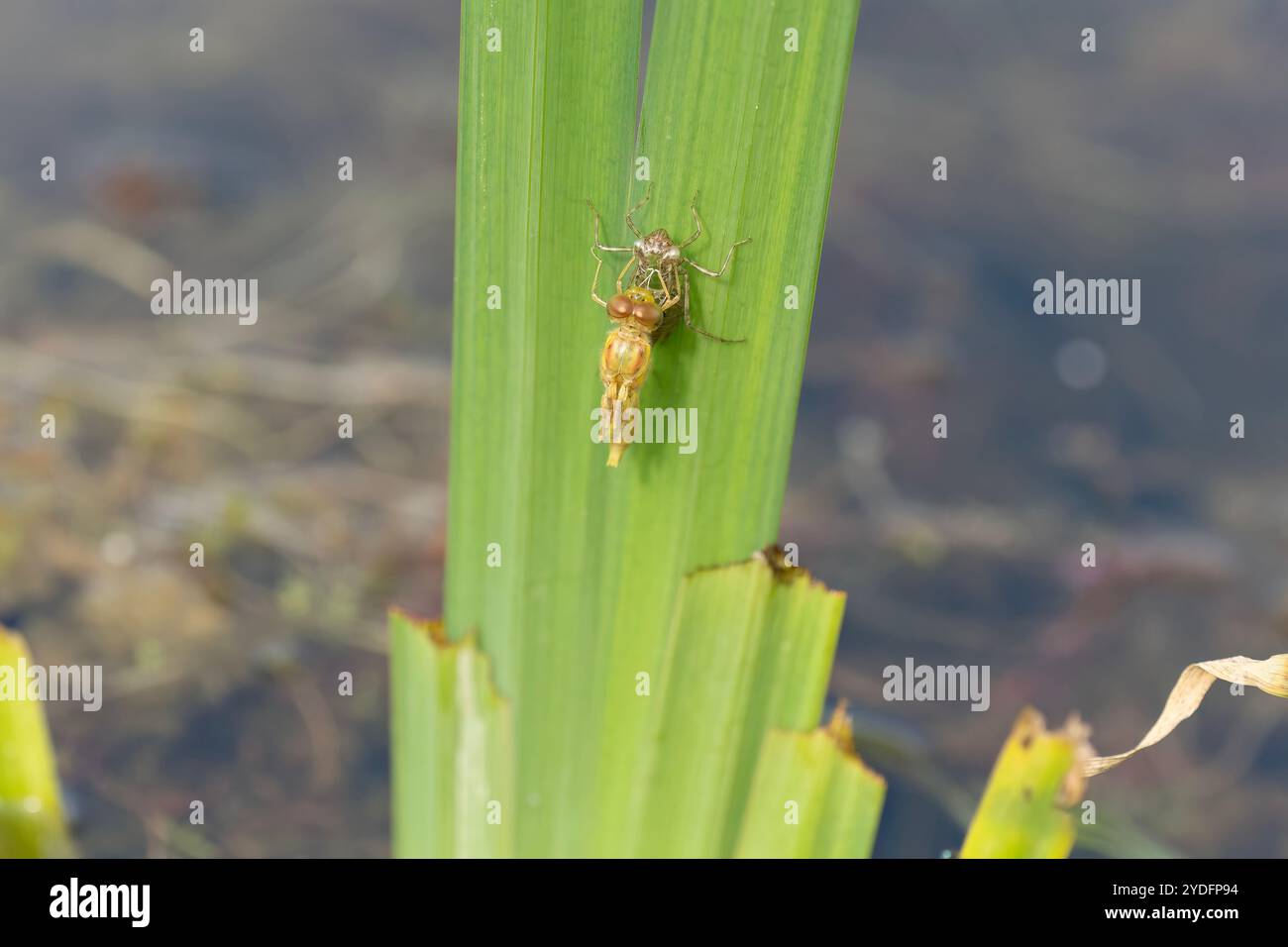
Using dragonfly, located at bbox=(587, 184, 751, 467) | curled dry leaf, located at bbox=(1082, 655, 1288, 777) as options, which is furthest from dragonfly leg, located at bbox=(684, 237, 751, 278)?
curled dry leaf, located at bbox=(1082, 655, 1288, 777)

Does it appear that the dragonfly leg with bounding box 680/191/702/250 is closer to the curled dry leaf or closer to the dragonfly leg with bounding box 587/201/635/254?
the dragonfly leg with bounding box 587/201/635/254

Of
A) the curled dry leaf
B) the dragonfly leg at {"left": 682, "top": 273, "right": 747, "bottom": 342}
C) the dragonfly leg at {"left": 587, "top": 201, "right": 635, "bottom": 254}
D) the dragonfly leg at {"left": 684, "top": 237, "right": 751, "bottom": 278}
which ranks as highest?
the dragonfly leg at {"left": 587, "top": 201, "right": 635, "bottom": 254}

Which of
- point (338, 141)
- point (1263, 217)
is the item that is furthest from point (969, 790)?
point (338, 141)

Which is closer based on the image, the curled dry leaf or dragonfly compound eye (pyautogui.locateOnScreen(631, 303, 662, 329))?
dragonfly compound eye (pyautogui.locateOnScreen(631, 303, 662, 329))

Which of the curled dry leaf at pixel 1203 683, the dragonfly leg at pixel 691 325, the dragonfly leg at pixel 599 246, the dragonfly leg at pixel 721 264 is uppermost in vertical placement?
the dragonfly leg at pixel 599 246

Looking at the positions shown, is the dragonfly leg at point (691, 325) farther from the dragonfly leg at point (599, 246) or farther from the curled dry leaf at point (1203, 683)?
the curled dry leaf at point (1203, 683)

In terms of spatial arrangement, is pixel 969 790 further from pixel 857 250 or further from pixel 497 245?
pixel 497 245

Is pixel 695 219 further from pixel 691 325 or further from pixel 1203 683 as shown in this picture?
pixel 1203 683

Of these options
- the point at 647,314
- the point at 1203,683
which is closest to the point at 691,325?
the point at 647,314

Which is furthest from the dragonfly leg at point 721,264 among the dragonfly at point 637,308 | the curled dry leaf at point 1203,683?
the curled dry leaf at point 1203,683
